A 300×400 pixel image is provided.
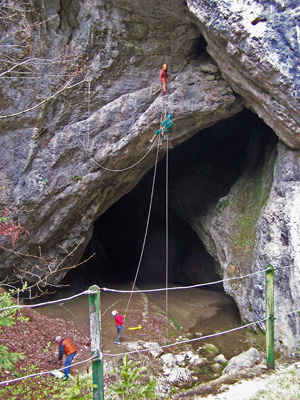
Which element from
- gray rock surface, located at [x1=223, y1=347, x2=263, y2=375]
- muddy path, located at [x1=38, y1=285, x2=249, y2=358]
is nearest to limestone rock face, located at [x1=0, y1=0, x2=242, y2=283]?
muddy path, located at [x1=38, y1=285, x2=249, y2=358]

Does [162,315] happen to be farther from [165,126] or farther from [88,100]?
[88,100]

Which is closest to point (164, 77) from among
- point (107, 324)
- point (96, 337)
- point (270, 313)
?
point (270, 313)

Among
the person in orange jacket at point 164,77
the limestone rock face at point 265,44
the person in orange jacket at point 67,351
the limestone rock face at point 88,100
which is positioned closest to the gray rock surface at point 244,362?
the person in orange jacket at point 67,351

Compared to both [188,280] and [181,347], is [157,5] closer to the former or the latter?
[181,347]

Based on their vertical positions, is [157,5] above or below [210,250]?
above

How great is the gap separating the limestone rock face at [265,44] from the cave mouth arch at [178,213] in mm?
2875

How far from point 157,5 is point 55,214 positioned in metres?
6.08

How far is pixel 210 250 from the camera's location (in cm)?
1123

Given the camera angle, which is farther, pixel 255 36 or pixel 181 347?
pixel 181 347

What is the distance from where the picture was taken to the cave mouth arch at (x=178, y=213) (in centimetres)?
1204

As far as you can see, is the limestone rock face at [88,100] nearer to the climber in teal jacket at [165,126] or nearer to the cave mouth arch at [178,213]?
the climber in teal jacket at [165,126]

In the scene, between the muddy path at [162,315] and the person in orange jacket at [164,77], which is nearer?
the muddy path at [162,315]

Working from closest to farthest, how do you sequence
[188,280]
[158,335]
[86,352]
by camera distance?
[86,352] → [158,335] → [188,280]

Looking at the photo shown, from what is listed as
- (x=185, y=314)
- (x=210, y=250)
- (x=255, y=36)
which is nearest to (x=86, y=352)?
(x=185, y=314)
